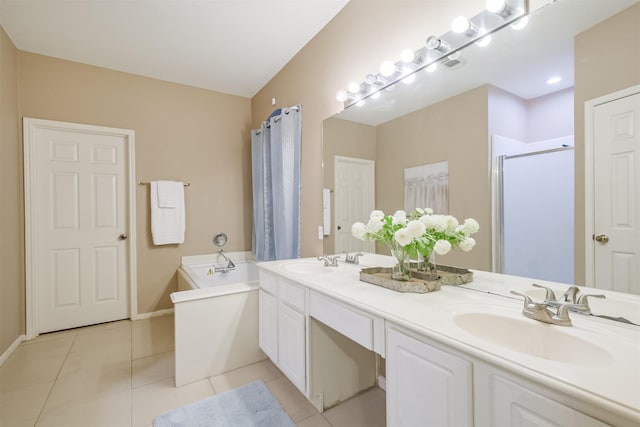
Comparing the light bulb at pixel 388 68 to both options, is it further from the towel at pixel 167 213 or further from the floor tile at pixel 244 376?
the towel at pixel 167 213

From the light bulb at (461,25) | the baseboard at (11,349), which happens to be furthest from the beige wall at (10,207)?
the light bulb at (461,25)

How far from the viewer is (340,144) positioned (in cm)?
206

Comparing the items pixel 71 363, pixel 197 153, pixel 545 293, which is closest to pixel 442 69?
pixel 545 293

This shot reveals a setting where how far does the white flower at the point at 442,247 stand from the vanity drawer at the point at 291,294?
0.72m

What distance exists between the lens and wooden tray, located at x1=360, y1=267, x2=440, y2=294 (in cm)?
120

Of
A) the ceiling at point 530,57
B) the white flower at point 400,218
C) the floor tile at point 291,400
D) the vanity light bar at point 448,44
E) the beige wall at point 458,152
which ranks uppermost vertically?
the vanity light bar at point 448,44

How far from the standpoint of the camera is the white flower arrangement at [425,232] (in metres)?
1.25

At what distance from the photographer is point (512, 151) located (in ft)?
3.79

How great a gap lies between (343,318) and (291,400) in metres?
0.86

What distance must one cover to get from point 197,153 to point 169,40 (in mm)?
1177

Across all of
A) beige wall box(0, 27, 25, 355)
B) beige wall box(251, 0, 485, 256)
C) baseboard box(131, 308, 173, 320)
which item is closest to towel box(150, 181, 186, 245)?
baseboard box(131, 308, 173, 320)

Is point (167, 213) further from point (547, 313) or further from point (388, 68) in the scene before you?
A: point (547, 313)

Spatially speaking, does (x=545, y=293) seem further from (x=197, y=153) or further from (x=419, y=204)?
(x=197, y=153)

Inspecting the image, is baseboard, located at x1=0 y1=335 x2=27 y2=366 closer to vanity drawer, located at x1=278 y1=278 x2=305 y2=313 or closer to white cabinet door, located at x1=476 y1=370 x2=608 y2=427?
vanity drawer, located at x1=278 y1=278 x2=305 y2=313
